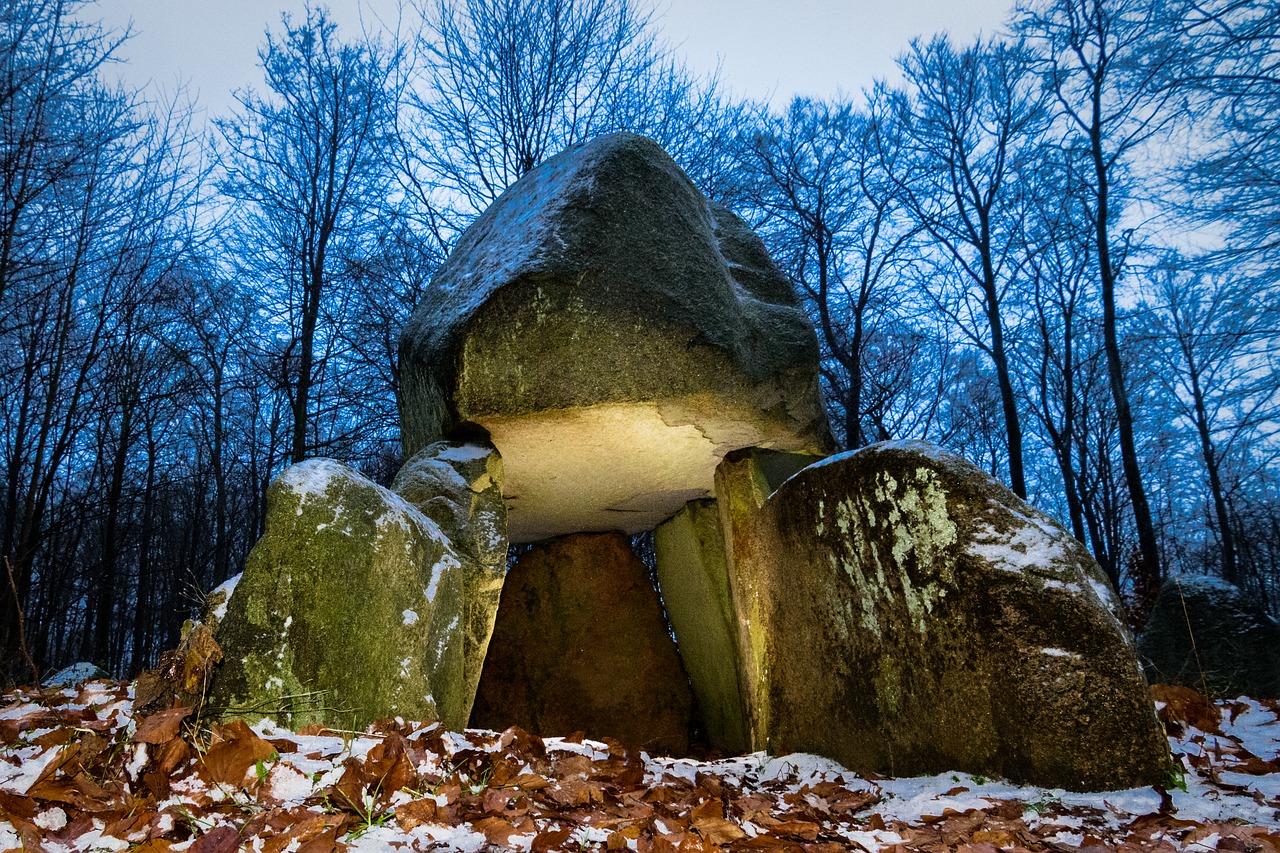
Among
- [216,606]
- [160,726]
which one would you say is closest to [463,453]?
[216,606]

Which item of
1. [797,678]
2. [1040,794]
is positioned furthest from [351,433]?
[1040,794]

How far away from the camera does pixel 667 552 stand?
619 cm

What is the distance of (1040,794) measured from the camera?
2482 millimetres

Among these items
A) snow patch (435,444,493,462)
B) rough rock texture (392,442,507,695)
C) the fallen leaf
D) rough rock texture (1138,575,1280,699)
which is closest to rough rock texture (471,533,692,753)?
rough rock texture (392,442,507,695)

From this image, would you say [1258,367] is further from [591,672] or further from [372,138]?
[372,138]

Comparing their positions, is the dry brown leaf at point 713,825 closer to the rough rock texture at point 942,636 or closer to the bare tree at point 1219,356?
the rough rock texture at point 942,636

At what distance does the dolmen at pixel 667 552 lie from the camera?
8.41 feet

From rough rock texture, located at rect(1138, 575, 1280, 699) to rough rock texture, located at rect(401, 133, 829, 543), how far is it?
11.1 feet

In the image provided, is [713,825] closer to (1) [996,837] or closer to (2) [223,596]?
(1) [996,837]

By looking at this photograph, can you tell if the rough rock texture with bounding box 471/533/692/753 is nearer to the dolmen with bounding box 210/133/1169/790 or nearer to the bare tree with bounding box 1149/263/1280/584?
the dolmen with bounding box 210/133/1169/790

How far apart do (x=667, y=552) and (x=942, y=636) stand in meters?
3.45

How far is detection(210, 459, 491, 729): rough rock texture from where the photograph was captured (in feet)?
7.96

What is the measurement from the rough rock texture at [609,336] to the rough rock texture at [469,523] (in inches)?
12.8

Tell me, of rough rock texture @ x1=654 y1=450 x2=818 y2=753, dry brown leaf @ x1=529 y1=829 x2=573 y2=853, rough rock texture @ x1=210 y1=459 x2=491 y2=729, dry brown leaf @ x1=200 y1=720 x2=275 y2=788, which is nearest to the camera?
dry brown leaf @ x1=529 y1=829 x2=573 y2=853
